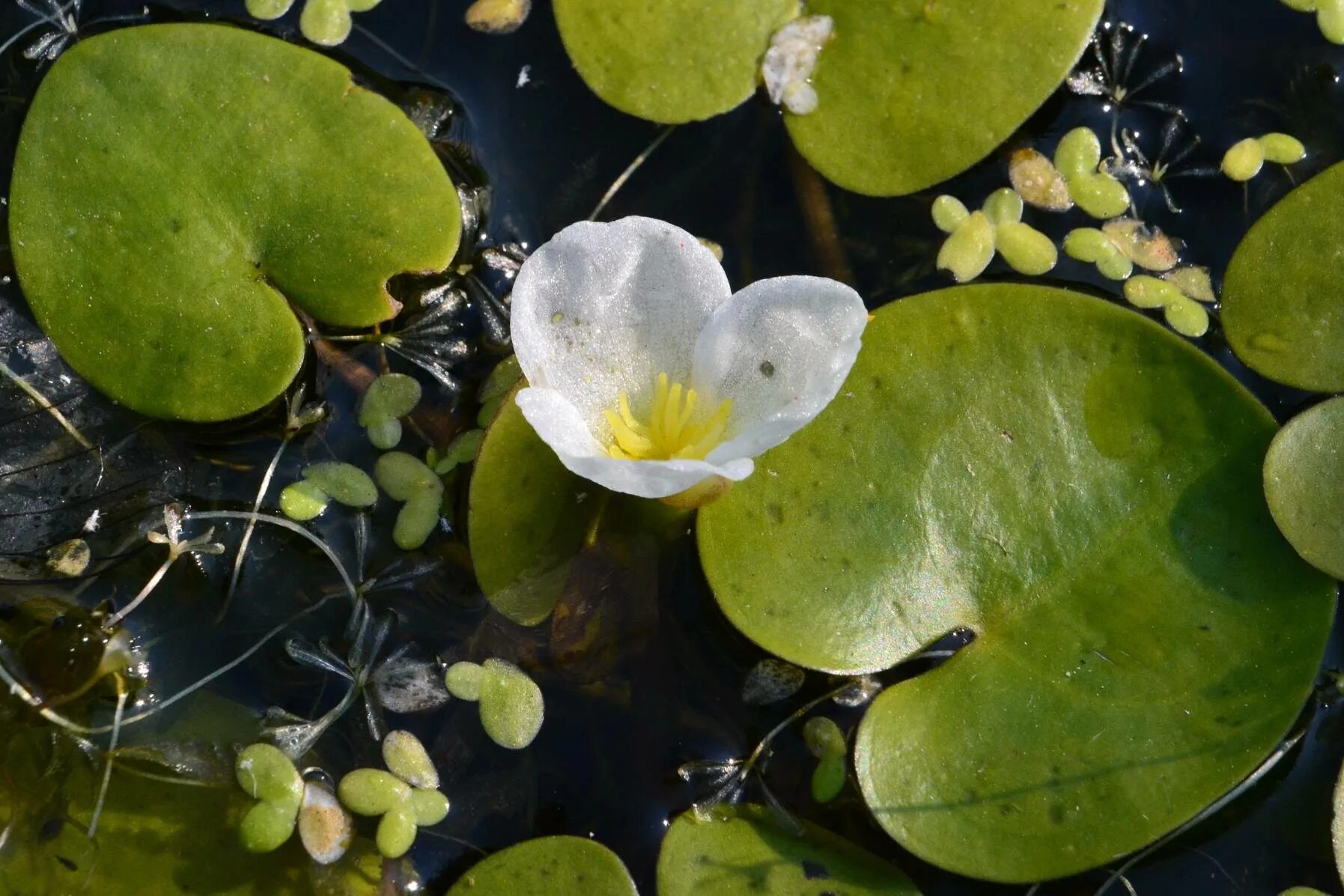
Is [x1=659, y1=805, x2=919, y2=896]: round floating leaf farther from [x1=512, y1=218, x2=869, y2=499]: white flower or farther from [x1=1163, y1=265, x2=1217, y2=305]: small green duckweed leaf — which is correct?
[x1=1163, y1=265, x2=1217, y2=305]: small green duckweed leaf

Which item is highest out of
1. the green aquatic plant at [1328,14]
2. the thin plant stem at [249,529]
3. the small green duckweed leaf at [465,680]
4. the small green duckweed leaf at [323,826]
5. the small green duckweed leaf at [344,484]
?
the green aquatic plant at [1328,14]

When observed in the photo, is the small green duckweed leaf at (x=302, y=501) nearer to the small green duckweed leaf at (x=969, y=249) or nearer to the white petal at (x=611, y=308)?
the white petal at (x=611, y=308)

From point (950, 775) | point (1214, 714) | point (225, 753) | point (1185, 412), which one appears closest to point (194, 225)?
point (225, 753)

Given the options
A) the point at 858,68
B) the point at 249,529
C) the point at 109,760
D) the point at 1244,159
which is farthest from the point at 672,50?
the point at 109,760

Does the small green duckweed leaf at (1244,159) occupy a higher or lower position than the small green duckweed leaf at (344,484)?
higher

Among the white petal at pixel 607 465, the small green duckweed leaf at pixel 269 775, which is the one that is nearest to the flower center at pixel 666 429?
the white petal at pixel 607 465

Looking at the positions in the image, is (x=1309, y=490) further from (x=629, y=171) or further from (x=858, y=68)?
(x=629, y=171)
